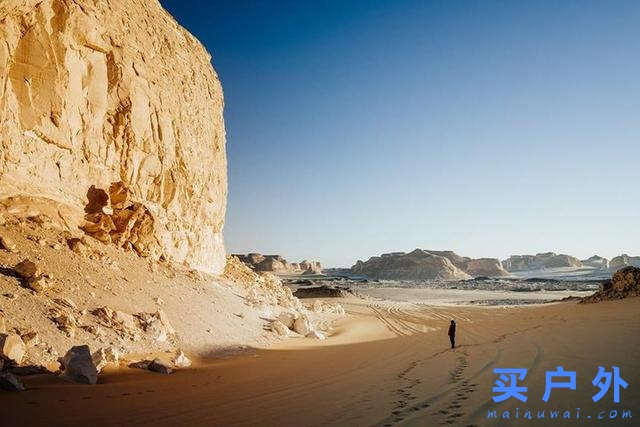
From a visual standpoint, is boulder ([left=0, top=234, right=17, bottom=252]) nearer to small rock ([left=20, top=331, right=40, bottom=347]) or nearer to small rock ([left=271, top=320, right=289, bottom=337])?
small rock ([left=20, top=331, right=40, bottom=347])

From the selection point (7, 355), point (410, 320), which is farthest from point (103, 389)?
point (410, 320)

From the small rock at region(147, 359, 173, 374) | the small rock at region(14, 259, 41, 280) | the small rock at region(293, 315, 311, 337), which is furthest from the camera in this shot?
the small rock at region(293, 315, 311, 337)

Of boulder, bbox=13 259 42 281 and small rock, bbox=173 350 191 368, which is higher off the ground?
boulder, bbox=13 259 42 281

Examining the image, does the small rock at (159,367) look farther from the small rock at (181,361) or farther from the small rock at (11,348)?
the small rock at (11,348)

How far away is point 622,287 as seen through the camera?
63.1 feet

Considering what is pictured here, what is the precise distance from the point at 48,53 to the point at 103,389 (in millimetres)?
10302

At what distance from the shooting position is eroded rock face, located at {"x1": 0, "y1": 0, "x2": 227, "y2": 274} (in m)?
11.1

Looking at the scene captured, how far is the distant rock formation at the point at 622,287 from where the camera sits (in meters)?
18.6

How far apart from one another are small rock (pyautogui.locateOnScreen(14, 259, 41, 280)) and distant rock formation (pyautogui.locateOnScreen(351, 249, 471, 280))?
91.6 meters

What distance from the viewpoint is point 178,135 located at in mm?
17656

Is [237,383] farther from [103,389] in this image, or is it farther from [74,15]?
[74,15]

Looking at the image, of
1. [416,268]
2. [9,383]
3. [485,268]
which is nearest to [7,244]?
[9,383]

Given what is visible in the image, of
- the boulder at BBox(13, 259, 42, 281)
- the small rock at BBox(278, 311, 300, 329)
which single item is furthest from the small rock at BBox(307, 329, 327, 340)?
the boulder at BBox(13, 259, 42, 281)

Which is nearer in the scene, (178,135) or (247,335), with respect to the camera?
(247,335)
